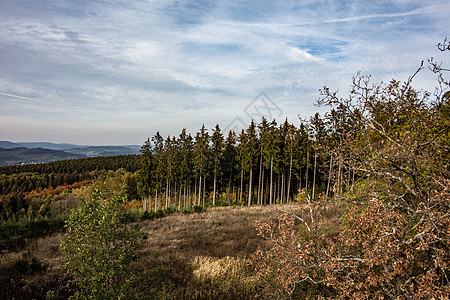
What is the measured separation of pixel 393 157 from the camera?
4926 mm

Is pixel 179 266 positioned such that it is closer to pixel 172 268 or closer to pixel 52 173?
pixel 172 268

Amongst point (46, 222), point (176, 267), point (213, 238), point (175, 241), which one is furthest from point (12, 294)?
point (46, 222)

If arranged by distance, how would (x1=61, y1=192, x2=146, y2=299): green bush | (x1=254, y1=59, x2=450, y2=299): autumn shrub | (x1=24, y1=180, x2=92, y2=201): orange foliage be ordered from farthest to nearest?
(x1=24, y1=180, x2=92, y2=201): orange foliage → (x1=61, y1=192, x2=146, y2=299): green bush → (x1=254, y1=59, x2=450, y2=299): autumn shrub

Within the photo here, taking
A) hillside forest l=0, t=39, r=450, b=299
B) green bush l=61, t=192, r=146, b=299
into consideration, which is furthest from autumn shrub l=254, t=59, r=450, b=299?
green bush l=61, t=192, r=146, b=299

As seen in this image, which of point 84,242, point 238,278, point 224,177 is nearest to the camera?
point 84,242

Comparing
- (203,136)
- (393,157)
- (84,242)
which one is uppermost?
(203,136)

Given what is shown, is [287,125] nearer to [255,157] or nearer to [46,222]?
[255,157]

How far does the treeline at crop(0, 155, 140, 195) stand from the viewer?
85.4m

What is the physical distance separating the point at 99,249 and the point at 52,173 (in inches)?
4536

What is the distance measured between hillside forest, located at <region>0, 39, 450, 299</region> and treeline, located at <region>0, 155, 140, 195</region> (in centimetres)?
54

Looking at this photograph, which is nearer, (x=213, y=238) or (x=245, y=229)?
(x=213, y=238)

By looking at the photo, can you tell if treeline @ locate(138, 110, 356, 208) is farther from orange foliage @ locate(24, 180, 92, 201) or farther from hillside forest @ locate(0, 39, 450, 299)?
orange foliage @ locate(24, 180, 92, 201)

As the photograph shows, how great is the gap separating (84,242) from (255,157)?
3950 centimetres

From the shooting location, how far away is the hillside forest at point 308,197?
4.77 meters
